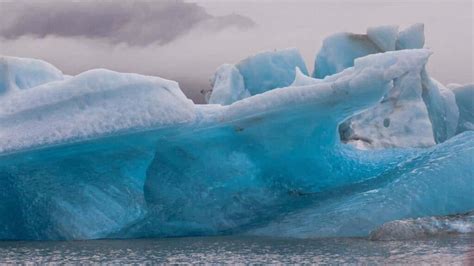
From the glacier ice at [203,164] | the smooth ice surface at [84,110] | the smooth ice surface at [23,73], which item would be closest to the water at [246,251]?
the glacier ice at [203,164]

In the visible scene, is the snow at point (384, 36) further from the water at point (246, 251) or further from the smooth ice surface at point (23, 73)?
the water at point (246, 251)

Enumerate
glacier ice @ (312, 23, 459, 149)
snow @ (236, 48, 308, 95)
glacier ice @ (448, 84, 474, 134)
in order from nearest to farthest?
1. glacier ice @ (312, 23, 459, 149)
2. snow @ (236, 48, 308, 95)
3. glacier ice @ (448, 84, 474, 134)

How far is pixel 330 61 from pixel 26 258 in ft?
22.0

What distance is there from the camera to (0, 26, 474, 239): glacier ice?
6.40 m

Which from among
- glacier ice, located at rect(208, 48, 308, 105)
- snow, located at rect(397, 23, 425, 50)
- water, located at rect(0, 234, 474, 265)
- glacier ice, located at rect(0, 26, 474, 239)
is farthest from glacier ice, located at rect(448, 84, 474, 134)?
water, located at rect(0, 234, 474, 265)

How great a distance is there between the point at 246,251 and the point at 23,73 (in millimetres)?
3076

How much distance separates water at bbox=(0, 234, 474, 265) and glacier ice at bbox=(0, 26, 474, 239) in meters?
0.41

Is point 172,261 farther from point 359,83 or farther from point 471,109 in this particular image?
point 471,109

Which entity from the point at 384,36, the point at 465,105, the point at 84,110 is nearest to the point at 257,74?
the point at 384,36

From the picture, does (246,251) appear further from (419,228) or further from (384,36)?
(384,36)

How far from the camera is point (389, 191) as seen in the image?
6727 millimetres

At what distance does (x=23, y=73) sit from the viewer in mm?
7336

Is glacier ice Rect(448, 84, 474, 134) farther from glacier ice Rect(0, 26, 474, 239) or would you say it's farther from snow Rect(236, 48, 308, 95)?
glacier ice Rect(0, 26, 474, 239)

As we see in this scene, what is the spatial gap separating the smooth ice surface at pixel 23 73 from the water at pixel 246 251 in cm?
138
